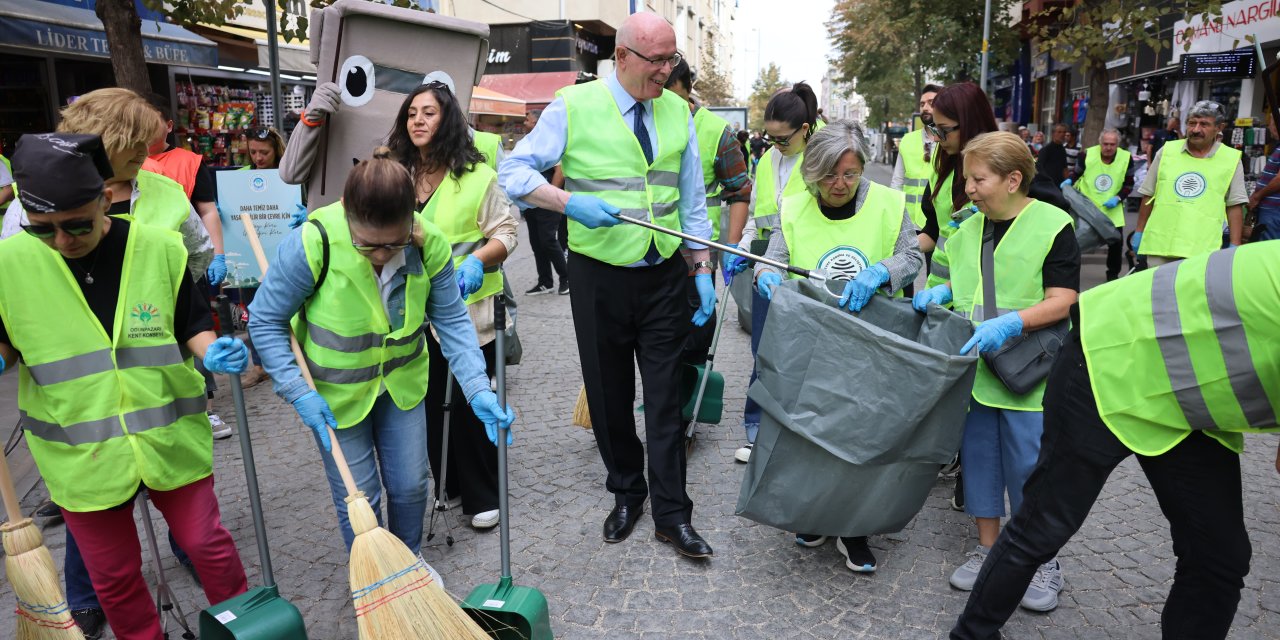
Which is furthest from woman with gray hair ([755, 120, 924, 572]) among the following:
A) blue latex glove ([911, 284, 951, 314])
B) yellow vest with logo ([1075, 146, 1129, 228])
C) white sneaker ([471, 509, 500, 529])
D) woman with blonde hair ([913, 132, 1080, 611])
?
yellow vest with logo ([1075, 146, 1129, 228])

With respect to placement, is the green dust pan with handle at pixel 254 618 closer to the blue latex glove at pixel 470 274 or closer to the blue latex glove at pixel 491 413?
the blue latex glove at pixel 491 413

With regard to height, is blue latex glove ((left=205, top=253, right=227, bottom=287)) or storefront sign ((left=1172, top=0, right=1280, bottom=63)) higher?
storefront sign ((left=1172, top=0, right=1280, bottom=63))

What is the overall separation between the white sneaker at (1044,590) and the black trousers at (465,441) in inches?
87.6

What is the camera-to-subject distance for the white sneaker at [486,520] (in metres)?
4.03

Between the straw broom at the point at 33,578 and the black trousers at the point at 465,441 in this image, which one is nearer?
the straw broom at the point at 33,578

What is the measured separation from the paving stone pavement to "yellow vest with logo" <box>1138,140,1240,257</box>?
2634mm

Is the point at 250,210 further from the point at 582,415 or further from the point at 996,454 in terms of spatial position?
the point at 996,454

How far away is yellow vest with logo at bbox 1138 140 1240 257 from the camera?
694 cm

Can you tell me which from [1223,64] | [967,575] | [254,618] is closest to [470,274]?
[254,618]

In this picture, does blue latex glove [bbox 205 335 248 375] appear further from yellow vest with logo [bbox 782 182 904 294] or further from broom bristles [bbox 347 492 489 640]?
yellow vest with logo [bbox 782 182 904 294]

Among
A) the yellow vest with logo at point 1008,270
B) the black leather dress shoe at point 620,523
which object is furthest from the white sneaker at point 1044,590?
the black leather dress shoe at point 620,523

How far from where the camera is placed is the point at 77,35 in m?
8.79

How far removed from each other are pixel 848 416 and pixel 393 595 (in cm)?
158

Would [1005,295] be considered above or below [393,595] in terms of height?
above
